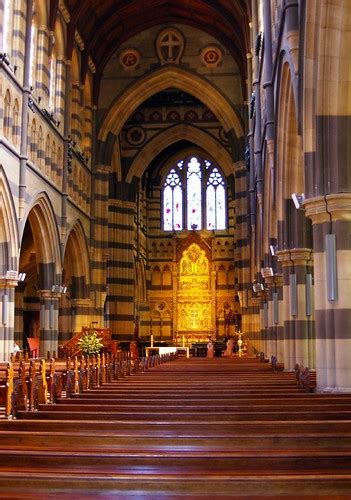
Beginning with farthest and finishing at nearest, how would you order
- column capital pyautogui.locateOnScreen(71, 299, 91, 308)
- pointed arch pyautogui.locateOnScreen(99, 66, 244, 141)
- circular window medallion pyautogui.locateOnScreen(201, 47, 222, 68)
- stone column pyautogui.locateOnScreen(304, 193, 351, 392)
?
1. circular window medallion pyautogui.locateOnScreen(201, 47, 222, 68)
2. pointed arch pyautogui.locateOnScreen(99, 66, 244, 141)
3. column capital pyautogui.locateOnScreen(71, 299, 91, 308)
4. stone column pyautogui.locateOnScreen(304, 193, 351, 392)

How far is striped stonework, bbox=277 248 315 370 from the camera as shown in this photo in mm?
15203

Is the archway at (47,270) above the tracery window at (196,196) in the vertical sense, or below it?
below

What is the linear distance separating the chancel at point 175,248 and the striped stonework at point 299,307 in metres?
0.05

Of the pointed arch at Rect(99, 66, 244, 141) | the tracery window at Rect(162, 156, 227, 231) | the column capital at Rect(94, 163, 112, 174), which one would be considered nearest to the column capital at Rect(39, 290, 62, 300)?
the column capital at Rect(94, 163, 112, 174)

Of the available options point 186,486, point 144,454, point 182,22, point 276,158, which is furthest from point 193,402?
point 182,22

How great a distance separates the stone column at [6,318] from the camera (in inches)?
790

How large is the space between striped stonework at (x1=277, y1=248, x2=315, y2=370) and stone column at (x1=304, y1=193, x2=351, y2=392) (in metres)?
4.81

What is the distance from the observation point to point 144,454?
176 inches

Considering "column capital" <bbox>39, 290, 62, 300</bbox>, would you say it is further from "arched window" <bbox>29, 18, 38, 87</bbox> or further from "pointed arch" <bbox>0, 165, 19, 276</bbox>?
"arched window" <bbox>29, 18, 38, 87</bbox>

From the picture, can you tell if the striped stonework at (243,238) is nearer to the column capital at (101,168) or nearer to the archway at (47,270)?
the column capital at (101,168)

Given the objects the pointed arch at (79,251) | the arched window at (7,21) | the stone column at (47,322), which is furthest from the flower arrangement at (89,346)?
the arched window at (7,21)

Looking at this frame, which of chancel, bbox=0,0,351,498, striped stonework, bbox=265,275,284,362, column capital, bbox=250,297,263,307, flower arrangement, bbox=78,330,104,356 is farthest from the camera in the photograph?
column capital, bbox=250,297,263,307

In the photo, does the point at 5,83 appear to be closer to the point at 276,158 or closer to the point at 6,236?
the point at 6,236

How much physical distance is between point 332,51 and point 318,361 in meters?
4.94
